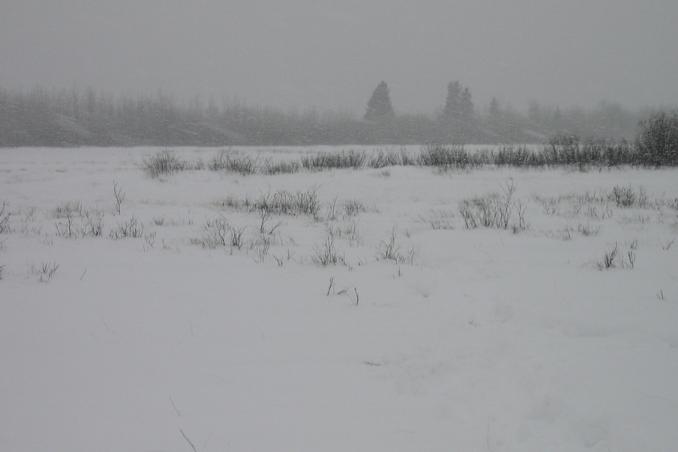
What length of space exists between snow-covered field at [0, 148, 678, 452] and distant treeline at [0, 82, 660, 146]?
40.8 metres

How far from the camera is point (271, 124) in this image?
4466cm

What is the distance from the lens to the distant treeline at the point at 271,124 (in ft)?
128

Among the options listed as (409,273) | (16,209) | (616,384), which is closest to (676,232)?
(409,273)

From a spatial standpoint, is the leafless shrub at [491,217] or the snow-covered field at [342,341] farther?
the leafless shrub at [491,217]

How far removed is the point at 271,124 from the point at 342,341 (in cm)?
4428

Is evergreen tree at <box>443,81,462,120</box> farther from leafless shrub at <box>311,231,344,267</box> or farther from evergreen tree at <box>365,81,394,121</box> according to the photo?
leafless shrub at <box>311,231,344,267</box>

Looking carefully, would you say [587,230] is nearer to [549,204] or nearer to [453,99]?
[549,204]

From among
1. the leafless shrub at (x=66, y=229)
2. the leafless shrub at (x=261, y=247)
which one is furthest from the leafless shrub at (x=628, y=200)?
the leafless shrub at (x=66, y=229)

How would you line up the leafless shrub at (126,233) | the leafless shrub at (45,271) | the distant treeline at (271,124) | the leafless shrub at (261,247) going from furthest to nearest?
the distant treeline at (271,124)
the leafless shrub at (126,233)
the leafless shrub at (261,247)
the leafless shrub at (45,271)

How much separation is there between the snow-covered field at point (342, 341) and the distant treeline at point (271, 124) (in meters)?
40.8

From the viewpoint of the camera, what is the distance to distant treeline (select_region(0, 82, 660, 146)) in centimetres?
3891

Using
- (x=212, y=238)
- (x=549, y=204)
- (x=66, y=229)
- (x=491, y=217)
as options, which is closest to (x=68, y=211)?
(x=66, y=229)

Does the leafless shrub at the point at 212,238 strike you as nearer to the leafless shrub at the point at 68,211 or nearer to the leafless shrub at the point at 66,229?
the leafless shrub at the point at 66,229

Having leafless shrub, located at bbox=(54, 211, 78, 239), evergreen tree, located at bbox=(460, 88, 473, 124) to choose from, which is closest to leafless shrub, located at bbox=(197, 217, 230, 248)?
leafless shrub, located at bbox=(54, 211, 78, 239)
